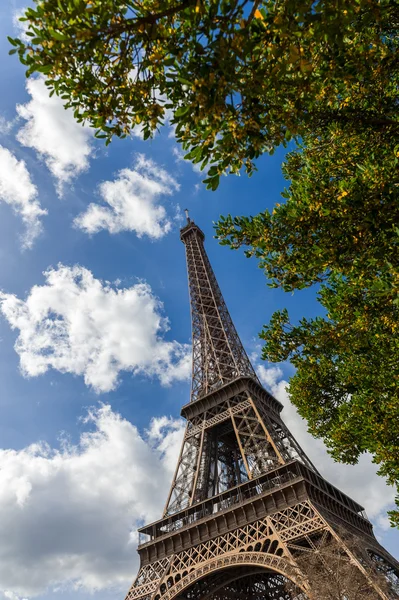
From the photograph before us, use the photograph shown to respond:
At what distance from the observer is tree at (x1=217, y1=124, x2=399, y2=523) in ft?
25.0

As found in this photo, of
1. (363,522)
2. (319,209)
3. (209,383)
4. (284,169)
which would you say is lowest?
(363,522)

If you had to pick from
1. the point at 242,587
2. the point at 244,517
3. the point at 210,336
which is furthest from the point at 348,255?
the point at 210,336

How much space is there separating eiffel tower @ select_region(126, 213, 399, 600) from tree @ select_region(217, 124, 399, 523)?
430 inches

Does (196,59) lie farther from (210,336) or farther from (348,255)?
(210,336)

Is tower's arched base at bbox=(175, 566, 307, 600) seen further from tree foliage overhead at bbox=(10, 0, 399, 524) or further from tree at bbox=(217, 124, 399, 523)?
tree foliage overhead at bbox=(10, 0, 399, 524)

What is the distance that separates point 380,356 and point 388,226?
474 centimetres

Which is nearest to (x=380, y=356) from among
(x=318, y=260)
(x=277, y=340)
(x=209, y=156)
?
(x=277, y=340)

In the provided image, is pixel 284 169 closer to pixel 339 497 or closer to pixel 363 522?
pixel 339 497

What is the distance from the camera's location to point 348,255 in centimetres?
810

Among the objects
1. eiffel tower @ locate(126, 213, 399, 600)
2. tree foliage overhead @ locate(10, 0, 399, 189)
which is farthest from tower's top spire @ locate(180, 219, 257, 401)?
tree foliage overhead @ locate(10, 0, 399, 189)

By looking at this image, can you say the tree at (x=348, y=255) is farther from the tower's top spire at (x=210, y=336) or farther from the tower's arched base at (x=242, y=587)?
the tower's top spire at (x=210, y=336)

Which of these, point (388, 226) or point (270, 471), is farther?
point (270, 471)

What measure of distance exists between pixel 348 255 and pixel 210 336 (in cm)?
3654

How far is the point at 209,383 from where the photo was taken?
39.4 m
